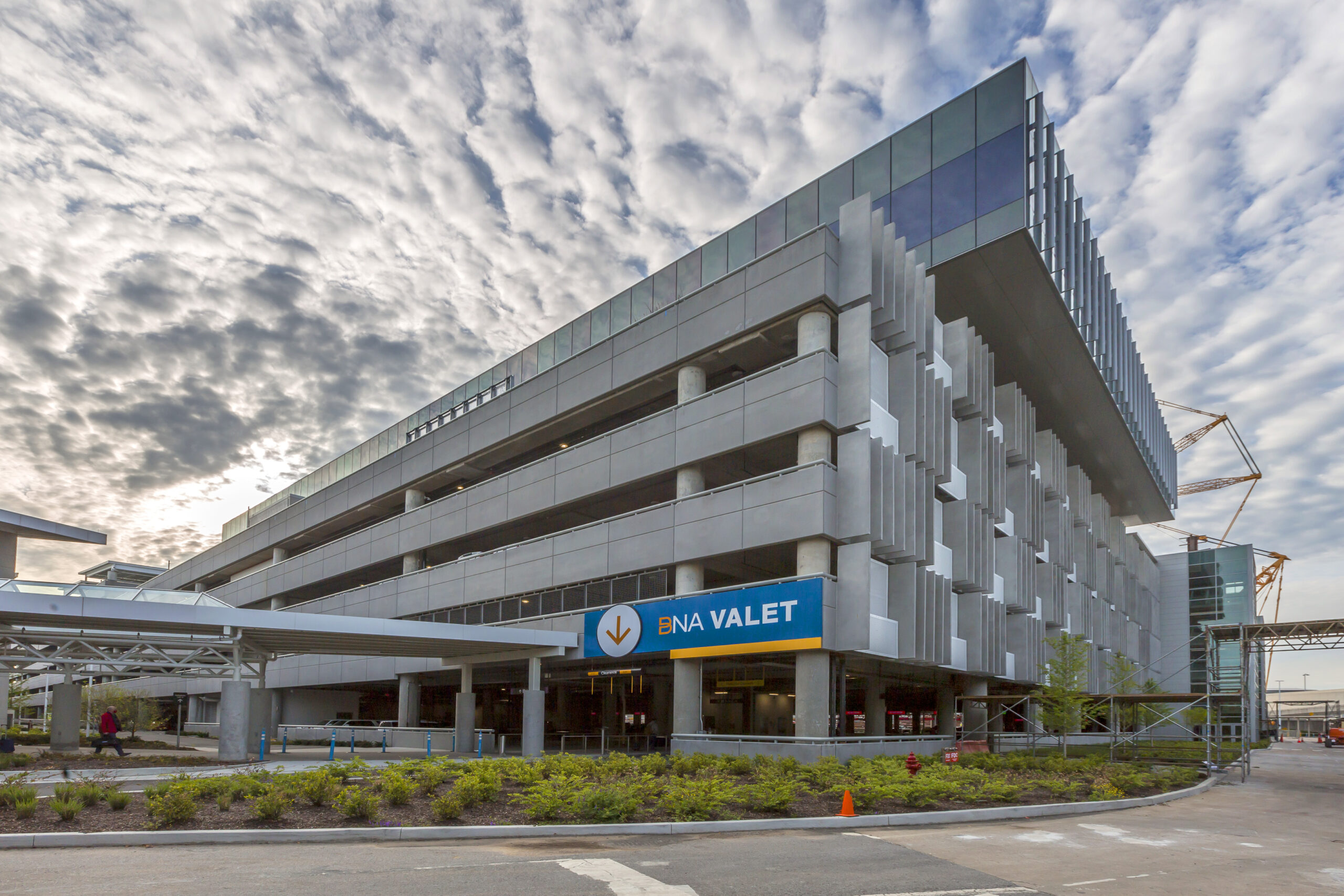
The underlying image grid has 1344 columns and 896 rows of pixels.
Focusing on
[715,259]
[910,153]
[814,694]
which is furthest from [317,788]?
[910,153]

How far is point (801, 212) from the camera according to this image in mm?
39125

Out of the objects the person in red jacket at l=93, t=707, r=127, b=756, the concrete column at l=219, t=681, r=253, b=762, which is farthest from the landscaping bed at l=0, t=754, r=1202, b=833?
the person in red jacket at l=93, t=707, r=127, b=756

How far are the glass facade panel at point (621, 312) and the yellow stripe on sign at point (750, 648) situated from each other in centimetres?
1457

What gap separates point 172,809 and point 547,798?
226 inches

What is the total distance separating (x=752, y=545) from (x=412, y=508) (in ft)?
92.1

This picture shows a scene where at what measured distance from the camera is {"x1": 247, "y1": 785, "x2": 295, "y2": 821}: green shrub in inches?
576

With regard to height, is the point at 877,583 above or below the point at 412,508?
below

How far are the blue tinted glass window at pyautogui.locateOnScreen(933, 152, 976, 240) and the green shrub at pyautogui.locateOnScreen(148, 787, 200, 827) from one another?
31.2 meters

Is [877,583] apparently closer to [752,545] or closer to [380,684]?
[752,545]

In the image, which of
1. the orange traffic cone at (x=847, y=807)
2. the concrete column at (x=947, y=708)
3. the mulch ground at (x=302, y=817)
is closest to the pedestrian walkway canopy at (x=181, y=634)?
the mulch ground at (x=302, y=817)

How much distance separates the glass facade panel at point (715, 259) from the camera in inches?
1502

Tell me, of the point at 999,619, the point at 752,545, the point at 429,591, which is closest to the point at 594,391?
the point at 752,545

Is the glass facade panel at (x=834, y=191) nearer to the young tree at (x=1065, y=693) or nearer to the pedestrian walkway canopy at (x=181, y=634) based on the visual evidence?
the pedestrian walkway canopy at (x=181, y=634)

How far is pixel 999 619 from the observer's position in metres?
43.0
